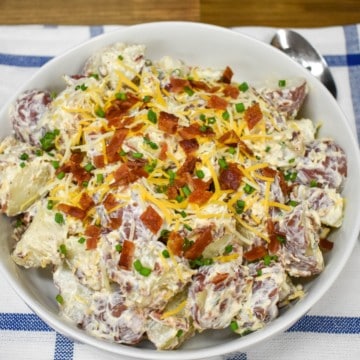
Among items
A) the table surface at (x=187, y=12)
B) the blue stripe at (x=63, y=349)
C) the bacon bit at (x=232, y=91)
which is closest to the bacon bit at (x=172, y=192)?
the bacon bit at (x=232, y=91)

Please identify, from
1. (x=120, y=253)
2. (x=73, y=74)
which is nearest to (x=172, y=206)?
(x=120, y=253)

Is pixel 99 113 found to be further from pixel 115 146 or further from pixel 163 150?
pixel 163 150

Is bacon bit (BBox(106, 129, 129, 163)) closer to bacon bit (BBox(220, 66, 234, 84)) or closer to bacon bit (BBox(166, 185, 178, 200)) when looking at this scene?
bacon bit (BBox(166, 185, 178, 200))

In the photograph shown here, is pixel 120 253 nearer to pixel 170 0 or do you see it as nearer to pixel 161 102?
pixel 161 102

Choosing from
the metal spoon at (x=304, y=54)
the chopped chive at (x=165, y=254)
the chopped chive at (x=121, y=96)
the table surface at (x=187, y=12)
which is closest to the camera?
the chopped chive at (x=165, y=254)

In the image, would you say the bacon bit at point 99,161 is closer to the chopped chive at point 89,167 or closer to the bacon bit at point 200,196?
the chopped chive at point 89,167
